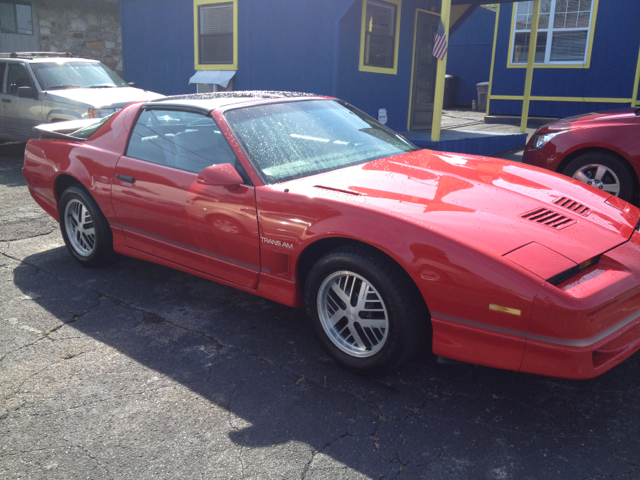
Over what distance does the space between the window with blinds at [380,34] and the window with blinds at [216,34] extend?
291cm

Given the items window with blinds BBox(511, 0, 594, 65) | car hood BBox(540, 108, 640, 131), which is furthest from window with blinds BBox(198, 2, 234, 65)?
window with blinds BBox(511, 0, 594, 65)

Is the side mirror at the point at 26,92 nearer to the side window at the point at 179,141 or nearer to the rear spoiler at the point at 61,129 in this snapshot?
the rear spoiler at the point at 61,129

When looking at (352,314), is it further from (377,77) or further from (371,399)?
(377,77)

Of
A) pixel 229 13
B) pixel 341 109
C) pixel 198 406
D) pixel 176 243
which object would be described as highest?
pixel 229 13

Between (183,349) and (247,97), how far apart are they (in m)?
1.82

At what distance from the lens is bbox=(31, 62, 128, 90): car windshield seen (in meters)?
9.06

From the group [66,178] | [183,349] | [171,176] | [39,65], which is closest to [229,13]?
[39,65]

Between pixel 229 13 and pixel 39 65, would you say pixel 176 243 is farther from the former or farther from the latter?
pixel 229 13

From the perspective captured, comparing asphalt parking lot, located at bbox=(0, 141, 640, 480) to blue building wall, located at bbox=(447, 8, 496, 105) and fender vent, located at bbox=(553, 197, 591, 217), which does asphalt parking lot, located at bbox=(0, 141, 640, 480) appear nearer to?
fender vent, located at bbox=(553, 197, 591, 217)

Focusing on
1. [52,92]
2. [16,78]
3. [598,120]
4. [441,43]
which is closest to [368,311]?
[598,120]

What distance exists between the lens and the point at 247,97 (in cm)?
384

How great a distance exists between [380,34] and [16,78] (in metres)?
6.53

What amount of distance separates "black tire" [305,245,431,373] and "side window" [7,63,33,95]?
27.3ft

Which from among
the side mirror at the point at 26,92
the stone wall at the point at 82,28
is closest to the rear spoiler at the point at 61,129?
the side mirror at the point at 26,92
